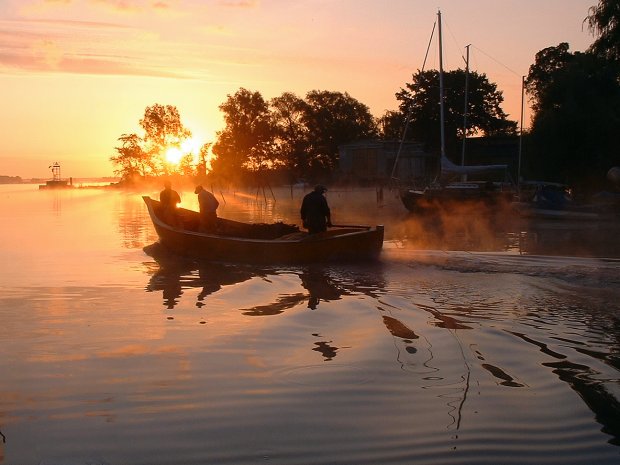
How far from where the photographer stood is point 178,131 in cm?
8881

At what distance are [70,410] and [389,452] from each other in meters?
2.79

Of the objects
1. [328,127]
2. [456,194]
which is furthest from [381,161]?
[456,194]

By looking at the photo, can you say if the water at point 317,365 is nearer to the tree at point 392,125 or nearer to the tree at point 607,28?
the tree at point 607,28

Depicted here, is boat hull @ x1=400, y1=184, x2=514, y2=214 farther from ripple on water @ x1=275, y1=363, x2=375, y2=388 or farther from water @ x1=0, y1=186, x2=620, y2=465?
ripple on water @ x1=275, y1=363, x2=375, y2=388

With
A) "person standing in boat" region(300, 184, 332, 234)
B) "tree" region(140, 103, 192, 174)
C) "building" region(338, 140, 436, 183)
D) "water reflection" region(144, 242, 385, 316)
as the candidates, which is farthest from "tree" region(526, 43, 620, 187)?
"tree" region(140, 103, 192, 174)

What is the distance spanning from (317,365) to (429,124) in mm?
52039

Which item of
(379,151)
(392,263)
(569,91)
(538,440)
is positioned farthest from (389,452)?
(379,151)

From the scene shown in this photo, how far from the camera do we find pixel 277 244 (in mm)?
14898

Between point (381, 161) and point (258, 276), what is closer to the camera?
point (258, 276)

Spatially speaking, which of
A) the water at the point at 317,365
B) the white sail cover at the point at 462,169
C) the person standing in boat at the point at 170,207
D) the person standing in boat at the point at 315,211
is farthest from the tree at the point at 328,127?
the water at the point at 317,365

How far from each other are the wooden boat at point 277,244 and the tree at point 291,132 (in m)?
52.0

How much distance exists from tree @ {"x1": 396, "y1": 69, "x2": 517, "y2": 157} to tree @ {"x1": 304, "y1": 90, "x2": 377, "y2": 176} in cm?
915

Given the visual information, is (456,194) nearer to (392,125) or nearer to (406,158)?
(406,158)

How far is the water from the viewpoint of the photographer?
5.11m
